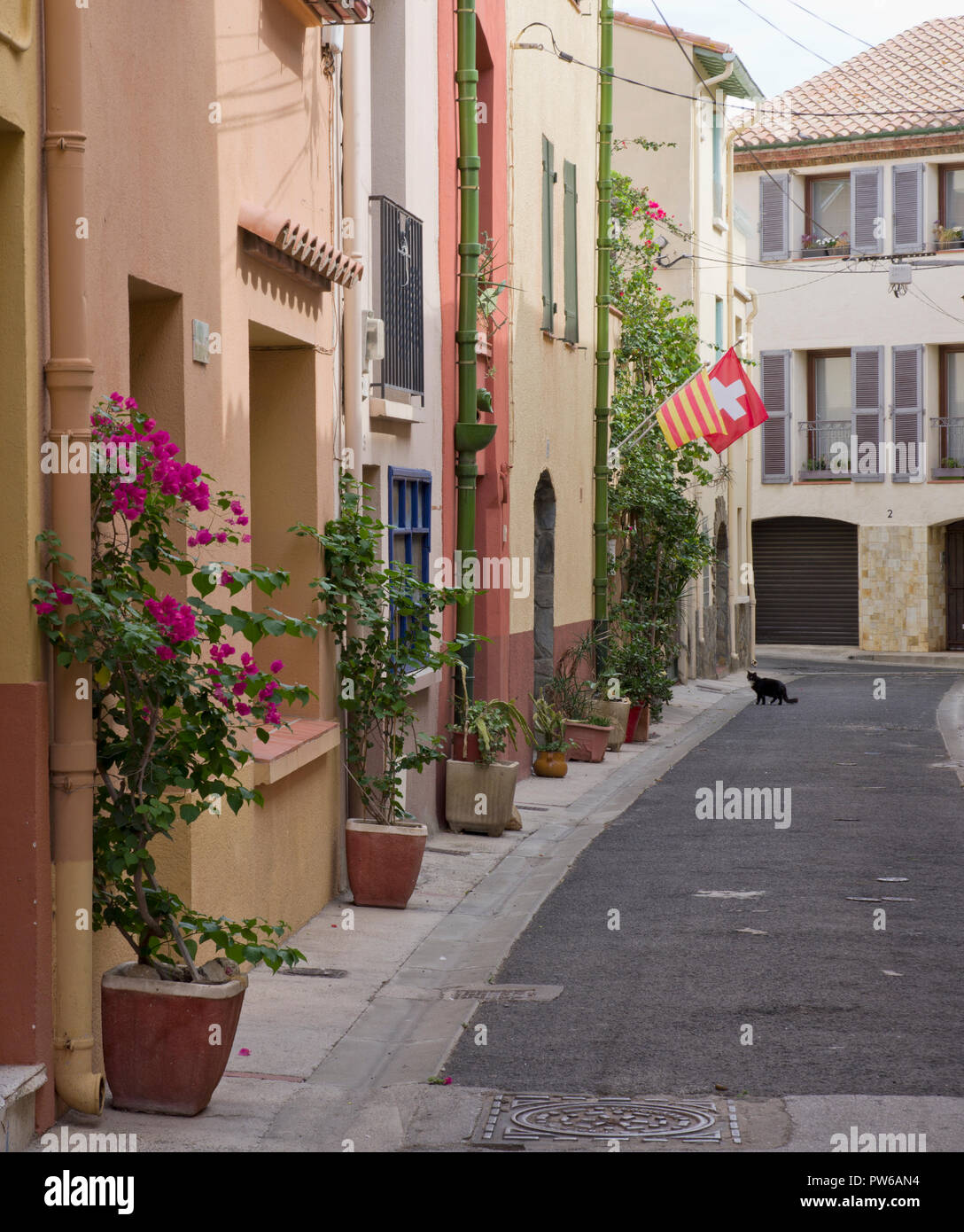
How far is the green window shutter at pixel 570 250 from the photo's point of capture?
17.0 meters

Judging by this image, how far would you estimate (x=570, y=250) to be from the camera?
56.5 feet

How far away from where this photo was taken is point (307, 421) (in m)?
8.83

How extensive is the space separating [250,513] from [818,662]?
1003 inches

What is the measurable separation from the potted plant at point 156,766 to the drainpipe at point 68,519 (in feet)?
0.43

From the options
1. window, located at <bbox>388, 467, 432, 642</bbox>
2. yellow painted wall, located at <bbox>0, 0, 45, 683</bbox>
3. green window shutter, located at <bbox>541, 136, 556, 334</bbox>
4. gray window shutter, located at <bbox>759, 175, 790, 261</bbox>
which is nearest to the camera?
yellow painted wall, located at <bbox>0, 0, 45, 683</bbox>

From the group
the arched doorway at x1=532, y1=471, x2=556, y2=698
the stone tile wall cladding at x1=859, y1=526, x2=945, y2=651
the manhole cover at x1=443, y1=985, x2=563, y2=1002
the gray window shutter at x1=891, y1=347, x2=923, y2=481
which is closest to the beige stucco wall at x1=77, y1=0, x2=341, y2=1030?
the manhole cover at x1=443, y1=985, x2=563, y2=1002

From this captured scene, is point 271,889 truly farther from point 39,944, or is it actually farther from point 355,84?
point 355,84

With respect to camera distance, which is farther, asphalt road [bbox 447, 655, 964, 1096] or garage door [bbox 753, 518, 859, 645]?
garage door [bbox 753, 518, 859, 645]

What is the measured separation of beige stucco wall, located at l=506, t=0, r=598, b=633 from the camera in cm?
1487

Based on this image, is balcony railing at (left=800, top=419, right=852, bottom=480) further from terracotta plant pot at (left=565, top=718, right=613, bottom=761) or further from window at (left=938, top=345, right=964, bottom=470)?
terracotta plant pot at (left=565, top=718, right=613, bottom=761)

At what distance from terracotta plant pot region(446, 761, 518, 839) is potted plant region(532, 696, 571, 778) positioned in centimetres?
340

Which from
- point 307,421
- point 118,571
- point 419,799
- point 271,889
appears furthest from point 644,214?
point 118,571

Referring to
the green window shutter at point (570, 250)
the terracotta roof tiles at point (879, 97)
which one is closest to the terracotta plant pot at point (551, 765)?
the green window shutter at point (570, 250)
